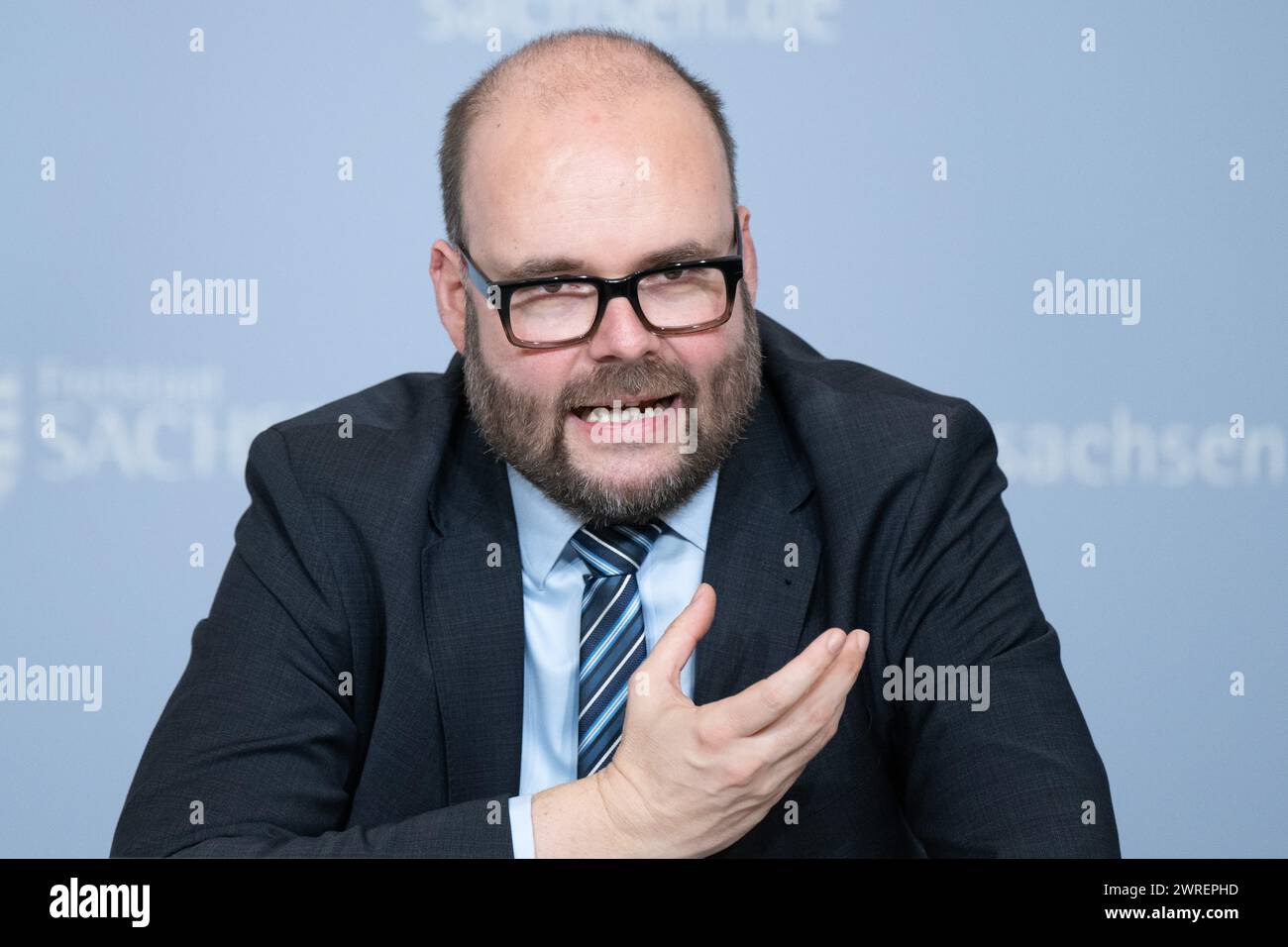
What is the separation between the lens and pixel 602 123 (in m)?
2.05

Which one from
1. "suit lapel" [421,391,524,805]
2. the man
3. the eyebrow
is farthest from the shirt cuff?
the eyebrow

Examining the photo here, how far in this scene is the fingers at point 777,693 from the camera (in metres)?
1.61

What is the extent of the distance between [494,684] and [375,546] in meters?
A: 0.27

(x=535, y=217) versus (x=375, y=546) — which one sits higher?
(x=535, y=217)

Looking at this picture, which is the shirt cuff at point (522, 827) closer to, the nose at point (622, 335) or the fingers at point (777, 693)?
the fingers at point (777, 693)

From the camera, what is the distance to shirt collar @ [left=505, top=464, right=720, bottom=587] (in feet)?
7.06

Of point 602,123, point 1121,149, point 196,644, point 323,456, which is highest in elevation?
point 1121,149

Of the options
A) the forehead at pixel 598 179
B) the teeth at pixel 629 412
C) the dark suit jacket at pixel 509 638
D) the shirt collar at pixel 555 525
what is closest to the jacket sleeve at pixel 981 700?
the dark suit jacket at pixel 509 638

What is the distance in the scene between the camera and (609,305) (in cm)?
200

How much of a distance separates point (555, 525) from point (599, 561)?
86mm

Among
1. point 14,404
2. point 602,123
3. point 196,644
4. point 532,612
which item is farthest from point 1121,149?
point 14,404

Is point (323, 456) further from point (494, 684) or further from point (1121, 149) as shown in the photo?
point (1121, 149)

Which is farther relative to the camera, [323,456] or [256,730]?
[323,456]
